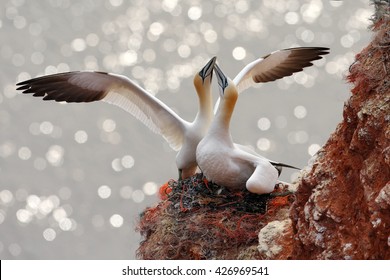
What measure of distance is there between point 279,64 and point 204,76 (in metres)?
0.70

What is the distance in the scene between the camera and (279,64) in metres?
4.52

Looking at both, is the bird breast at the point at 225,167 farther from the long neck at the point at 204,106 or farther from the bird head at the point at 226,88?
the long neck at the point at 204,106

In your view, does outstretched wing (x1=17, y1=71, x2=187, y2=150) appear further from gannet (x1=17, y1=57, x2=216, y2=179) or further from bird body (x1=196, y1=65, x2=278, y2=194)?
bird body (x1=196, y1=65, x2=278, y2=194)

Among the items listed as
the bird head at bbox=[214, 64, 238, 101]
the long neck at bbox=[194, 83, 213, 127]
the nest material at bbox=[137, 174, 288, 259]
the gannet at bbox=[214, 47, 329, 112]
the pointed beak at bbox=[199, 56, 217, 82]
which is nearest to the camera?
the nest material at bbox=[137, 174, 288, 259]

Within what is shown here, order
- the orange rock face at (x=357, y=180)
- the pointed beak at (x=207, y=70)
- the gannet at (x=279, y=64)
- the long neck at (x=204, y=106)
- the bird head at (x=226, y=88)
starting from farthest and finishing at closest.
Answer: the gannet at (x=279, y=64)
the long neck at (x=204, y=106)
the pointed beak at (x=207, y=70)
the bird head at (x=226, y=88)
the orange rock face at (x=357, y=180)

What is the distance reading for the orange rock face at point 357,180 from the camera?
2.19 meters

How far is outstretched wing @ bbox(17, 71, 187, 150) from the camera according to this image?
4184mm

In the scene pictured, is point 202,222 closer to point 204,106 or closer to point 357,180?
point 204,106

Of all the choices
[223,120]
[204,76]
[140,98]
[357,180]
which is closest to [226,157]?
[223,120]

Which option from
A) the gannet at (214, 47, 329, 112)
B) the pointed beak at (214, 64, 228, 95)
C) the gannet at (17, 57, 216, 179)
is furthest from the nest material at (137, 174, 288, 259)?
the gannet at (214, 47, 329, 112)

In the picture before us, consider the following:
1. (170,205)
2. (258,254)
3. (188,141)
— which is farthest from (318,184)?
(188,141)

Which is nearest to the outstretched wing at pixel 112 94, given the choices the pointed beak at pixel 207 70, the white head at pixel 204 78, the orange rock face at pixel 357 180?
the white head at pixel 204 78

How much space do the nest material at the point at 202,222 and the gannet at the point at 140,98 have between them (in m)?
0.43
